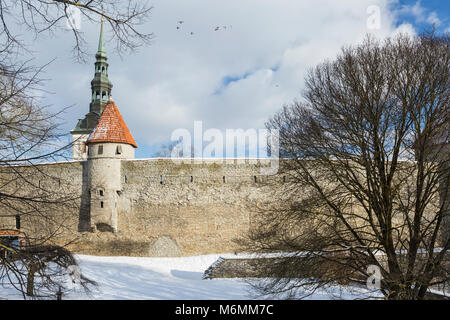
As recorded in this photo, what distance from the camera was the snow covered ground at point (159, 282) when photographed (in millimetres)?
9438

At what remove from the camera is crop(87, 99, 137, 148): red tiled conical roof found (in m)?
16.9

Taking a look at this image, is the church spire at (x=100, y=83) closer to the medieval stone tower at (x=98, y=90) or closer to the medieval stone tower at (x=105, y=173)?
the medieval stone tower at (x=98, y=90)

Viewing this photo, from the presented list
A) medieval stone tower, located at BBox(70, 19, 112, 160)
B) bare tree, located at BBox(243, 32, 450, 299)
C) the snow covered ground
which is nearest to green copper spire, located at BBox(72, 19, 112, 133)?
medieval stone tower, located at BBox(70, 19, 112, 160)

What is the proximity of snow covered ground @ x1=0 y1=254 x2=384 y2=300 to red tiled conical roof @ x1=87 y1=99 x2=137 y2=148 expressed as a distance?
5.70 metres

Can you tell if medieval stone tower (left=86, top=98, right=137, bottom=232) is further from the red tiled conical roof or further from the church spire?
the church spire

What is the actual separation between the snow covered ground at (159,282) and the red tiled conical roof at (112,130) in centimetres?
570

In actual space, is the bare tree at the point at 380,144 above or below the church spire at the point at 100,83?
below

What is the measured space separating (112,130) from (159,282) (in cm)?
823

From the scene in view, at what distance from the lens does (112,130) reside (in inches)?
674

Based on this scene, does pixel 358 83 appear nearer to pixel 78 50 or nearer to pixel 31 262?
pixel 78 50

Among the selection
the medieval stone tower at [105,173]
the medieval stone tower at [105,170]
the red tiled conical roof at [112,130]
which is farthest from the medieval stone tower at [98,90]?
the medieval stone tower at [105,173]

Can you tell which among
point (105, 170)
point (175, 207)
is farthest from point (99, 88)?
point (175, 207)
